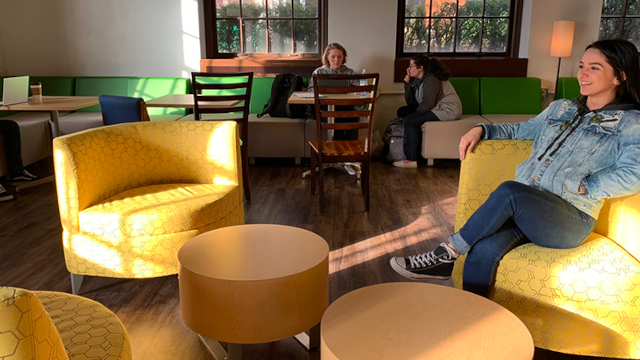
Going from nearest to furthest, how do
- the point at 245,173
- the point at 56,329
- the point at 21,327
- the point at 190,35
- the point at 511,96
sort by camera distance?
the point at 21,327 → the point at 56,329 → the point at 245,173 → the point at 511,96 → the point at 190,35

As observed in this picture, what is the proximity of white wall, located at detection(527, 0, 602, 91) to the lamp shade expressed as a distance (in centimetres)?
22

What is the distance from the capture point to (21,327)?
826mm

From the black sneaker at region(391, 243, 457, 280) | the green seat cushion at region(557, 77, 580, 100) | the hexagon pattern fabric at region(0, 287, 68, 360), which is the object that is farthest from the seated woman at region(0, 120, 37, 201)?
the green seat cushion at region(557, 77, 580, 100)

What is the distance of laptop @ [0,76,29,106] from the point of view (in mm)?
3712

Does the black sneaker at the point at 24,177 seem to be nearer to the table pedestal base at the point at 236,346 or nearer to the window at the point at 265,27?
the window at the point at 265,27

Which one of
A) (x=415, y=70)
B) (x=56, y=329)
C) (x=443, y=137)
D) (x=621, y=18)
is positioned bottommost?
(x=443, y=137)

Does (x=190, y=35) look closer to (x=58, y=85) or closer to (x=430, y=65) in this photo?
(x=58, y=85)

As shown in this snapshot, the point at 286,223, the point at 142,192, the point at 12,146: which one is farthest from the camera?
the point at 12,146

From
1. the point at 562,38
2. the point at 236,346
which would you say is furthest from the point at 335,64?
the point at 236,346

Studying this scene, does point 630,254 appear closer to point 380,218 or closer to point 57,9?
point 380,218

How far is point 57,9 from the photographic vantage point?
551 centimetres

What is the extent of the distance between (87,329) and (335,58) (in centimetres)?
389

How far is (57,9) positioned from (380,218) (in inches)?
170

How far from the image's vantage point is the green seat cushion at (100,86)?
5469mm
